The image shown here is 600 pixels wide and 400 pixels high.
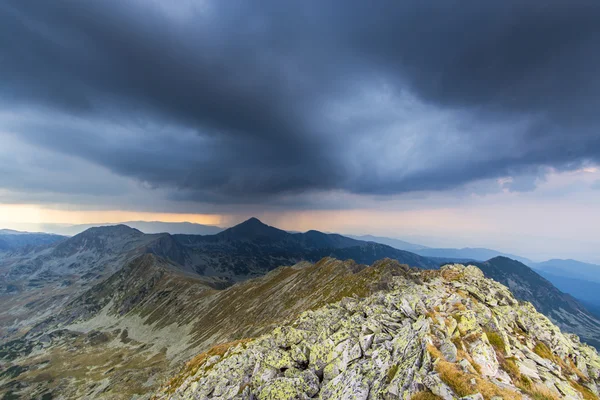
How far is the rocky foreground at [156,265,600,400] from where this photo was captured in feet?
77.2

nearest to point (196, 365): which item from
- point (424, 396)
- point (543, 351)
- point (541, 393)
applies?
point (424, 396)

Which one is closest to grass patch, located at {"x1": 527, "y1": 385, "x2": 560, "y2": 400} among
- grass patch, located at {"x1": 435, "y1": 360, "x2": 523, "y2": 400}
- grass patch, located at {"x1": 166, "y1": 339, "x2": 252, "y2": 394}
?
grass patch, located at {"x1": 435, "y1": 360, "x2": 523, "y2": 400}

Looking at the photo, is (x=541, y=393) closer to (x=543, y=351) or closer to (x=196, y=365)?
(x=543, y=351)

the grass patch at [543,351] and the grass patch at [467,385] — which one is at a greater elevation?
the grass patch at [467,385]

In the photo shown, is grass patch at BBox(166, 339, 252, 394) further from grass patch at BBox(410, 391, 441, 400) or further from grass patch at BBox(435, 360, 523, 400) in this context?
grass patch at BBox(435, 360, 523, 400)

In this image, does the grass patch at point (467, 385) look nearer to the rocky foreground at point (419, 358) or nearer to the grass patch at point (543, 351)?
the rocky foreground at point (419, 358)

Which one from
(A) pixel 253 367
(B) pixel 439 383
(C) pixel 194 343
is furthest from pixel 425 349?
(C) pixel 194 343

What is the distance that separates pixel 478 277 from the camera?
62.9m

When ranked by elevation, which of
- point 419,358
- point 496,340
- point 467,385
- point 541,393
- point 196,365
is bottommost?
point 196,365

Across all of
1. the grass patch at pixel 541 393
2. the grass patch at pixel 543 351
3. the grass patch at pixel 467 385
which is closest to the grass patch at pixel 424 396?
the grass patch at pixel 467 385

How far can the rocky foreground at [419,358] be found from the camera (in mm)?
23531

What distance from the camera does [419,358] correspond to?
25.2 meters

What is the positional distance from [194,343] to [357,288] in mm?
120119

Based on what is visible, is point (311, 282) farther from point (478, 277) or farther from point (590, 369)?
point (590, 369)
